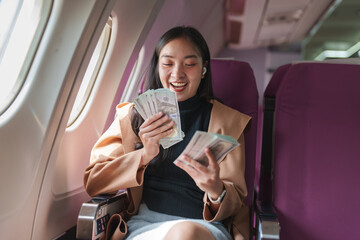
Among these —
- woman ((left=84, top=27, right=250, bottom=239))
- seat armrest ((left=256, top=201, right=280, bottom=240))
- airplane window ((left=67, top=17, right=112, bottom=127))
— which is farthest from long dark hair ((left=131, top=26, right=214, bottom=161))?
airplane window ((left=67, top=17, right=112, bottom=127))

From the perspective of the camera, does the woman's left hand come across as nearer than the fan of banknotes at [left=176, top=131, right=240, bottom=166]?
No

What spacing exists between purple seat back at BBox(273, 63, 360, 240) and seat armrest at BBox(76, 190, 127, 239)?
39.0 inches

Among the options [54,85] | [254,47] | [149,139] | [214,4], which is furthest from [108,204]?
[254,47]

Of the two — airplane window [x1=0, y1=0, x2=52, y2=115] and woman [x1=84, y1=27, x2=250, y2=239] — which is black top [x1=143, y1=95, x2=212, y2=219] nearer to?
woman [x1=84, y1=27, x2=250, y2=239]

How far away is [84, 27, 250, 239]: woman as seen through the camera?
1.98 meters

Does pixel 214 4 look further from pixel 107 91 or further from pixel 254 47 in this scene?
pixel 254 47

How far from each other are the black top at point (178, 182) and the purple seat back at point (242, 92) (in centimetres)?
30

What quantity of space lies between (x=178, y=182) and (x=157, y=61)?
748 millimetres

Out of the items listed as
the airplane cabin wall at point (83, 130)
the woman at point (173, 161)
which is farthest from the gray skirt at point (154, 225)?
the airplane cabin wall at point (83, 130)

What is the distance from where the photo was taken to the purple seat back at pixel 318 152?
2221mm

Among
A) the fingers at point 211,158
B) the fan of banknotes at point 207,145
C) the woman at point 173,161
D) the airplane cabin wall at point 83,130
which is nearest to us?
the fan of banknotes at point 207,145

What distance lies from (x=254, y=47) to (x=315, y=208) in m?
11.7

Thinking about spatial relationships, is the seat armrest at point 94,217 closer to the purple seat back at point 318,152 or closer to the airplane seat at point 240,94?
the airplane seat at point 240,94

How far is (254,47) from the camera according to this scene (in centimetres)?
1334
